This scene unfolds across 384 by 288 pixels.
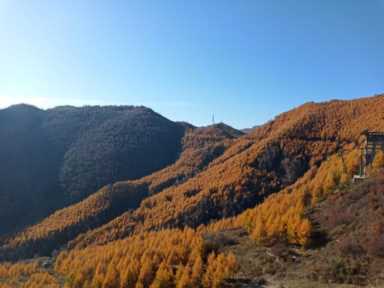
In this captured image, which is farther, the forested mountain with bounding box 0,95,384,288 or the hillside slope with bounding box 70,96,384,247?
the hillside slope with bounding box 70,96,384,247

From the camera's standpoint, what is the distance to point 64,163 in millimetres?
175375

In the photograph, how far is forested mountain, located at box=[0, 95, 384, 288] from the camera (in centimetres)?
3838

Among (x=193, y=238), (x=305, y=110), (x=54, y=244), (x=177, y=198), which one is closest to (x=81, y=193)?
(x=54, y=244)

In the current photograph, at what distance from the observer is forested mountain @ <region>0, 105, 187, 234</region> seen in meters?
150

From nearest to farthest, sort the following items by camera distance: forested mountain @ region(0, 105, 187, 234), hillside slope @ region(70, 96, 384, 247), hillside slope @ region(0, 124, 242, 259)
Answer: hillside slope @ region(70, 96, 384, 247) < hillside slope @ region(0, 124, 242, 259) < forested mountain @ region(0, 105, 187, 234)

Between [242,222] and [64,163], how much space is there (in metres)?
129

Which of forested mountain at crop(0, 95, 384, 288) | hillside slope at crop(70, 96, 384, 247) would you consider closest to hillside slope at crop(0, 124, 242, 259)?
forested mountain at crop(0, 95, 384, 288)

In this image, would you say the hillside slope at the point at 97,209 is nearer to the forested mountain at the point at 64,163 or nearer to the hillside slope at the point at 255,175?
the hillside slope at the point at 255,175

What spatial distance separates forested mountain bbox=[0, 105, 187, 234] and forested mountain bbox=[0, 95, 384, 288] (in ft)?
56.0

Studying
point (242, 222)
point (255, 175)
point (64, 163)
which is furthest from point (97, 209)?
point (242, 222)

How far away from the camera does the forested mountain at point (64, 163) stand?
149625 millimetres

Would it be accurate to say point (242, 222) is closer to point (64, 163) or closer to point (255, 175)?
point (255, 175)

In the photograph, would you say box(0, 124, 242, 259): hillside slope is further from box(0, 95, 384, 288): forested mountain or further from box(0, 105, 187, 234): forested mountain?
box(0, 105, 187, 234): forested mountain

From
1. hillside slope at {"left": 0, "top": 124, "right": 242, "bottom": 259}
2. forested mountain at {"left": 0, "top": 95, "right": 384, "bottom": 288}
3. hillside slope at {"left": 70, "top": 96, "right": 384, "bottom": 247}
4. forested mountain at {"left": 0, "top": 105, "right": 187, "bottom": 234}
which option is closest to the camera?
forested mountain at {"left": 0, "top": 95, "right": 384, "bottom": 288}
